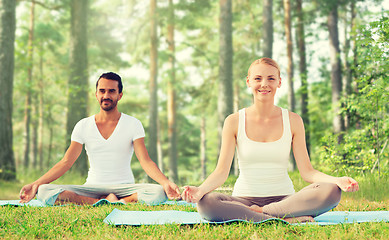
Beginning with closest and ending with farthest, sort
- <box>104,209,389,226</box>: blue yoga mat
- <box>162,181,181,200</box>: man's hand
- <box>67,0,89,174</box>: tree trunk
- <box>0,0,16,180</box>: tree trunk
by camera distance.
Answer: <box>104,209,389,226</box>: blue yoga mat < <box>162,181,181,200</box>: man's hand < <box>0,0,16,180</box>: tree trunk < <box>67,0,89,174</box>: tree trunk

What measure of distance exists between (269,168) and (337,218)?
91cm

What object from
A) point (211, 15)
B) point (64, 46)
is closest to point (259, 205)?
point (211, 15)

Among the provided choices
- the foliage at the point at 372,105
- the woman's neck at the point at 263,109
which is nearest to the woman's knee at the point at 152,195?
the woman's neck at the point at 263,109

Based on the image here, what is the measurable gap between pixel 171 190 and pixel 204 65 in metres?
21.8

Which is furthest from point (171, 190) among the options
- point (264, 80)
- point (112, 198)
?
point (264, 80)

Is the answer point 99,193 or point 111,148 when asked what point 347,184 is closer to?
point 111,148

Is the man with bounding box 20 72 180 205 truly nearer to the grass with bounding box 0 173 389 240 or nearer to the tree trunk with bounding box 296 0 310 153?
the grass with bounding box 0 173 389 240

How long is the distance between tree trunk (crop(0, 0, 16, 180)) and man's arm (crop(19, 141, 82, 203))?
4.71 m

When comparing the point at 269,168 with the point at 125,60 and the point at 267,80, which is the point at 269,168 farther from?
the point at 125,60

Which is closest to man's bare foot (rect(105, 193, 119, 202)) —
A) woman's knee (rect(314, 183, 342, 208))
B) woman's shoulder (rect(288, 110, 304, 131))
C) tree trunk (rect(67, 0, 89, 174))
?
woman's shoulder (rect(288, 110, 304, 131))

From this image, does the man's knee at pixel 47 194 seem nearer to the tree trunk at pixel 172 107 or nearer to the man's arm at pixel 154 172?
the man's arm at pixel 154 172

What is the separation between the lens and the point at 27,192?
192 inches

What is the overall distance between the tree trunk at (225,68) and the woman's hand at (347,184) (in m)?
7.11

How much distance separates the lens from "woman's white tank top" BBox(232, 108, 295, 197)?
383 centimetres
